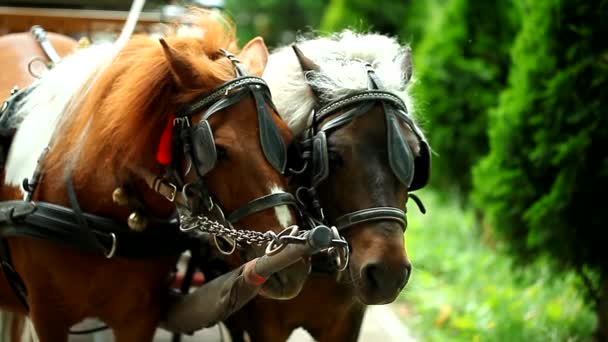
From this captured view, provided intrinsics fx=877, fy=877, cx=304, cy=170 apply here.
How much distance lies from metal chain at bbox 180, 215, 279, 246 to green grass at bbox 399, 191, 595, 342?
1.72 metres

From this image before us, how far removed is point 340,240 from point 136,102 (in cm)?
85

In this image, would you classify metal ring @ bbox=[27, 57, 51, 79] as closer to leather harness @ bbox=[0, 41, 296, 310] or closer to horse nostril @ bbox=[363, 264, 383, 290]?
leather harness @ bbox=[0, 41, 296, 310]

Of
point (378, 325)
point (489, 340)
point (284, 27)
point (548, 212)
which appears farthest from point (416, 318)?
point (284, 27)

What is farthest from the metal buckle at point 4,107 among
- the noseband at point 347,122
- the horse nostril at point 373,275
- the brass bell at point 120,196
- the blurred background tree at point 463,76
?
the blurred background tree at point 463,76

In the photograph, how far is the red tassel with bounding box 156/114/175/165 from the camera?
2.91 metres

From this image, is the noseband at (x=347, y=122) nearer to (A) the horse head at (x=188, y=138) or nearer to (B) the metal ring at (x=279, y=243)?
(A) the horse head at (x=188, y=138)

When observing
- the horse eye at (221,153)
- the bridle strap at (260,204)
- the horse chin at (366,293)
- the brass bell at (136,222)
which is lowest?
the horse chin at (366,293)

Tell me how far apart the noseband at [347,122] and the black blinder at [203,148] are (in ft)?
1.67

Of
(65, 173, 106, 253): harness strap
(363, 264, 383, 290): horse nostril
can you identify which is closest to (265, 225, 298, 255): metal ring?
(363, 264, 383, 290): horse nostril

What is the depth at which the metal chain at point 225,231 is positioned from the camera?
270 cm

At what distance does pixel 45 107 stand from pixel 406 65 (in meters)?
1.46

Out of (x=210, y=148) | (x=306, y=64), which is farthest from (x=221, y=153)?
(x=306, y=64)

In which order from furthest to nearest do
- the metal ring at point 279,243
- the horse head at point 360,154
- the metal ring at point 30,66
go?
the metal ring at point 30,66 → the horse head at point 360,154 → the metal ring at point 279,243

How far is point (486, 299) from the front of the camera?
6668 mm
